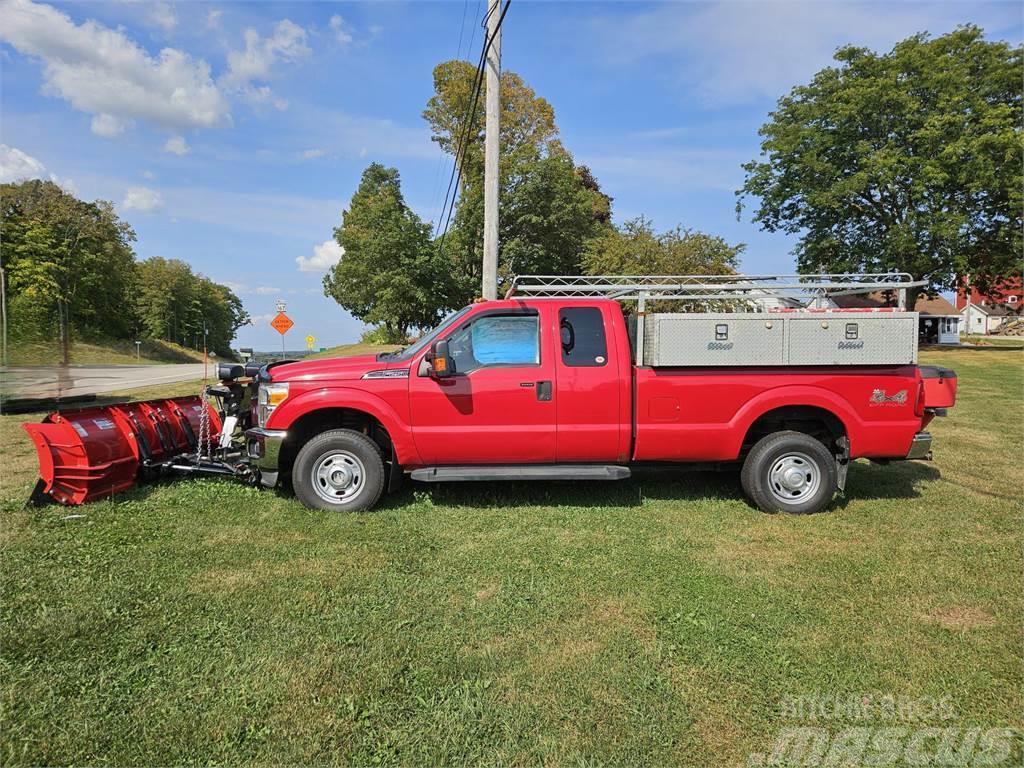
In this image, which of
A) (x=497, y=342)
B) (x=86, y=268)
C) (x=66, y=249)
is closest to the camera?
(x=497, y=342)

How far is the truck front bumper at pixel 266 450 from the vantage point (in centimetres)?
542

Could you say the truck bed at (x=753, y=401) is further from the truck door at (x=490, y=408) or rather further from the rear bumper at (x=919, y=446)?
the truck door at (x=490, y=408)

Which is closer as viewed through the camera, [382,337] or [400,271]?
[400,271]

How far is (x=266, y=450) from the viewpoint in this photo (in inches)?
214

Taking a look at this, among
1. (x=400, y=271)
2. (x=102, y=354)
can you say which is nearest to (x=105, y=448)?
(x=400, y=271)

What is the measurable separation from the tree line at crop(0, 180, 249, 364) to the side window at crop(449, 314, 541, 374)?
1265 inches

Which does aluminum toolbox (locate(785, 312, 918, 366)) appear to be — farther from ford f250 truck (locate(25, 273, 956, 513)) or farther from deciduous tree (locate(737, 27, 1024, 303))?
deciduous tree (locate(737, 27, 1024, 303))

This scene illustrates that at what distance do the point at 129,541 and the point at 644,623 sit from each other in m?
3.86

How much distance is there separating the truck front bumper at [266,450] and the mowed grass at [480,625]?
0.97ft

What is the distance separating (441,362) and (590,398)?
4.46 feet

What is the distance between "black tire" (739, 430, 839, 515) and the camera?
217 inches

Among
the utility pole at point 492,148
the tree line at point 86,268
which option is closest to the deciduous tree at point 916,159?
the utility pole at point 492,148

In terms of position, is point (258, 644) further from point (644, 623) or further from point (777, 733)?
point (777, 733)

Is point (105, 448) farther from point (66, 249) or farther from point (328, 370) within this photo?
point (66, 249)
